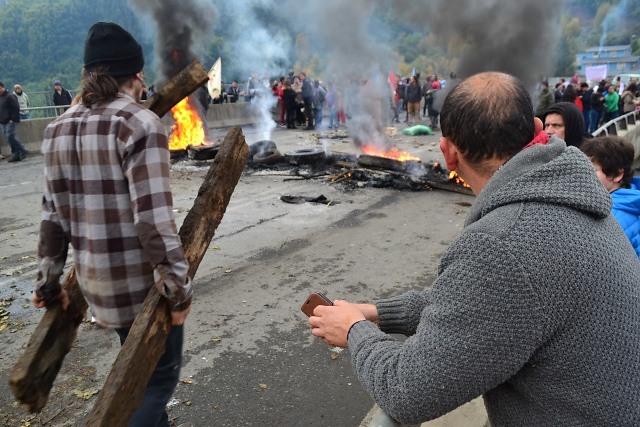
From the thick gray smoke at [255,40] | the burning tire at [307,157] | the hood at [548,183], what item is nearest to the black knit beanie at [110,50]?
the hood at [548,183]

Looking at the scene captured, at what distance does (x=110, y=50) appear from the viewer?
1985 mm

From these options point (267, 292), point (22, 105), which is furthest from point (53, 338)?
point (22, 105)

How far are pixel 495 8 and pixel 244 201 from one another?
9.86 metres

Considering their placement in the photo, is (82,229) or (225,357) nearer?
(82,229)

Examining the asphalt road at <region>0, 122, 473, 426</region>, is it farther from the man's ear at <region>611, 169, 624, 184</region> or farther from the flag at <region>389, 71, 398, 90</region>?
the flag at <region>389, 71, 398, 90</region>

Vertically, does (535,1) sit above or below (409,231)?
above

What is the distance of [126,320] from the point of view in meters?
2.04

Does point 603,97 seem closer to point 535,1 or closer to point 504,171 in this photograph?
point 535,1

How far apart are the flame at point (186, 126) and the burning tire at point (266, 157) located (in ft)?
9.40

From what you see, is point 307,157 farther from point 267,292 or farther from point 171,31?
point 171,31

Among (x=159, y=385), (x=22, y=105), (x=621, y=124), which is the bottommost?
(x=159, y=385)

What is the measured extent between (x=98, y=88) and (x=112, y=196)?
0.44m

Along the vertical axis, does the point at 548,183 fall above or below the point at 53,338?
above

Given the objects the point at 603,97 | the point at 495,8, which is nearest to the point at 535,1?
the point at 495,8
